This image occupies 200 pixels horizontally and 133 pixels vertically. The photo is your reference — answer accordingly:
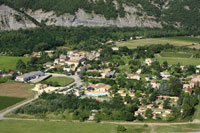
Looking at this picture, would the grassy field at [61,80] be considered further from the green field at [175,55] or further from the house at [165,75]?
the green field at [175,55]

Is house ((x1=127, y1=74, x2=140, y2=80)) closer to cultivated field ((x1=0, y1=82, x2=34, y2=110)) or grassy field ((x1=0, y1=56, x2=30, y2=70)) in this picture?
cultivated field ((x1=0, y1=82, x2=34, y2=110))

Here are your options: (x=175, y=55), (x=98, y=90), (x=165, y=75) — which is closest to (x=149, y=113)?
(x=98, y=90)

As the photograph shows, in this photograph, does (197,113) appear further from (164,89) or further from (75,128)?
(75,128)

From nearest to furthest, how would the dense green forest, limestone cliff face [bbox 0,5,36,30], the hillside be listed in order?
the dense green forest → limestone cliff face [bbox 0,5,36,30] → the hillside

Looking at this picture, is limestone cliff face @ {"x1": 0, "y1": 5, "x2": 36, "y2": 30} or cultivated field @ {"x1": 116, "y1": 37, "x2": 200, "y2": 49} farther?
limestone cliff face @ {"x1": 0, "y1": 5, "x2": 36, "y2": 30}

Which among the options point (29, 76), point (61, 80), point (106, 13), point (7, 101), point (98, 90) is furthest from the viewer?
point (106, 13)

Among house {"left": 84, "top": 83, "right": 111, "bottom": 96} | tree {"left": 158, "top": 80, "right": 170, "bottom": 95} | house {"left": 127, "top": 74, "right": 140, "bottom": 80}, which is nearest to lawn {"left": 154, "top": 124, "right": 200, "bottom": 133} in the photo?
tree {"left": 158, "top": 80, "right": 170, "bottom": 95}

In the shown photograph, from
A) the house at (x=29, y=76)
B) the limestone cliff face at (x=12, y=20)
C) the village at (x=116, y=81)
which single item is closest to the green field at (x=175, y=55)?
the village at (x=116, y=81)
